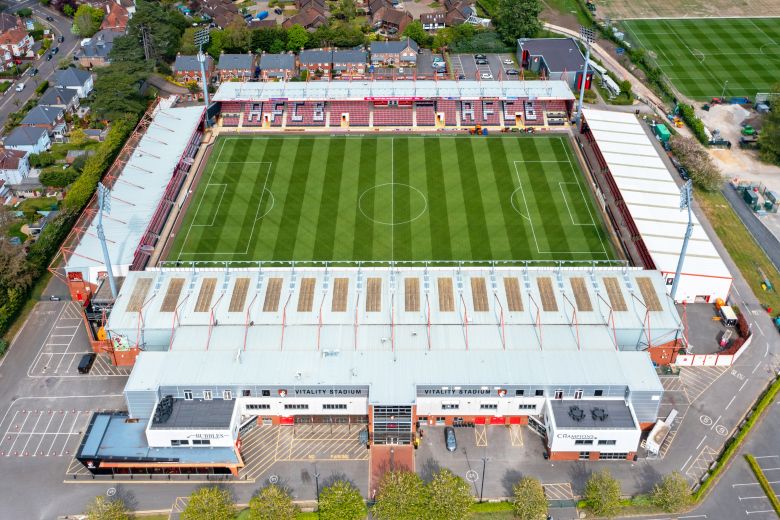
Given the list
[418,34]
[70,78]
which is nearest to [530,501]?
[418,34]

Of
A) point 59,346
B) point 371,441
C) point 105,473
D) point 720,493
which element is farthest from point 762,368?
point 59,346

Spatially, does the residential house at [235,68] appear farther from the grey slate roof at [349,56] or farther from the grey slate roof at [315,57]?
the grey slate roof at [349,56]

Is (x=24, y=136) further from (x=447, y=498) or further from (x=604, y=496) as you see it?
(x=604, y=496)

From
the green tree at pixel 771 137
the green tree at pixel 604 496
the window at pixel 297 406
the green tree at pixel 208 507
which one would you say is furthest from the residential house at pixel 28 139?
the green tree at pixel 771 137

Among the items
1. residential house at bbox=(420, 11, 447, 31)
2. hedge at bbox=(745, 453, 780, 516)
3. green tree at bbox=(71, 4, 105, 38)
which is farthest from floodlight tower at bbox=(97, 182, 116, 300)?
residential house at bbox=(420, 11, 447, 31)

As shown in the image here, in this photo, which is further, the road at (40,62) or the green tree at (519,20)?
the green tree at (519,20)

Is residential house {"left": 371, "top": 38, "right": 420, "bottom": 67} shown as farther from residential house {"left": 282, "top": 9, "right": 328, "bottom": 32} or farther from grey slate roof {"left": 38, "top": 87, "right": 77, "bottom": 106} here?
grey slate roof {"left": 38, "top": 87, "right": 77, "bottom": 106}
